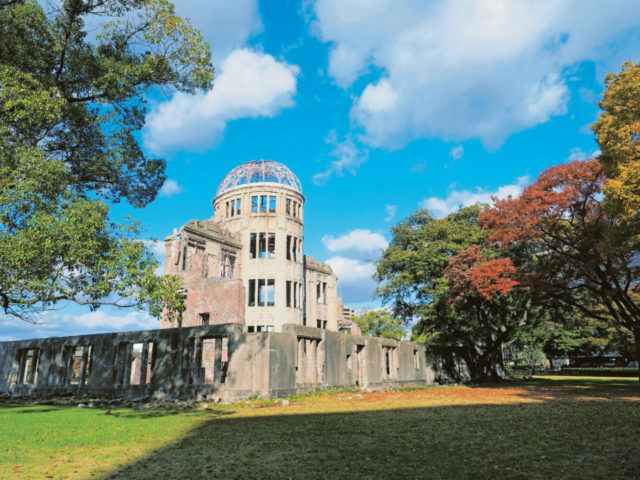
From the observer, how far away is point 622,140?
14.1 m

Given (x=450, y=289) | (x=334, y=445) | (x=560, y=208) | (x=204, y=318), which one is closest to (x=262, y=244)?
(x=204, y=318)

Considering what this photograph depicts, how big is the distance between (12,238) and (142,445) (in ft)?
22.0

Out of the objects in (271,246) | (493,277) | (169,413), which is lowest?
(169,413)

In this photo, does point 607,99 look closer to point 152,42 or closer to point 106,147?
point 152,42

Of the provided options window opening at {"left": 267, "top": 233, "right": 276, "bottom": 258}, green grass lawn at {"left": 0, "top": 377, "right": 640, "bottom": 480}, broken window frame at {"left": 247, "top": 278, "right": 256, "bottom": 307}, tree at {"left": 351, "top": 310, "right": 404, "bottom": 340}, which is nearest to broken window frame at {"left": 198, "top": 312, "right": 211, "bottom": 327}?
broken window frame at {"left": 247, "top": 278, "right": 256, "bottom": 307}

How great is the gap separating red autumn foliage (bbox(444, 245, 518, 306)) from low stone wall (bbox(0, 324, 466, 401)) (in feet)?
16.6

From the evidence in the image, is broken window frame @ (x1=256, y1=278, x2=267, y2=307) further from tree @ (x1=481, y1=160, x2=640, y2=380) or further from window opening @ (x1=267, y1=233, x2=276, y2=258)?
tree @ (x1=481, y1=160, x2=640, y2=380)

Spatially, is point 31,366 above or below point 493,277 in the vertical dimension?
below

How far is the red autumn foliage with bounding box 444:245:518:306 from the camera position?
20.4 metres

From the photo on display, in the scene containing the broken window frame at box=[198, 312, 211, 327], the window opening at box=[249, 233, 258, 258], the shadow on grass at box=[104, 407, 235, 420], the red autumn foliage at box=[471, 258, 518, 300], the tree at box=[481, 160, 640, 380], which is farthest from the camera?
the window opening at box=[249, 233, 258, 258]

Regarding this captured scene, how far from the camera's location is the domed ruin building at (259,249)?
3158 cm

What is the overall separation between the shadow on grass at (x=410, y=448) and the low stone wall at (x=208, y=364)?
19.0 ft

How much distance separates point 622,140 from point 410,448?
43.0ft

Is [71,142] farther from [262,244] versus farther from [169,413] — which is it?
[262,244]
